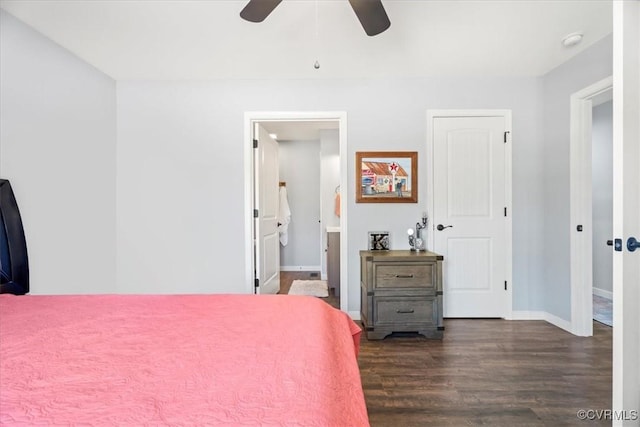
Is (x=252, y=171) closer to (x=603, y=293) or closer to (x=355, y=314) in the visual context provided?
(x=355, y=314)

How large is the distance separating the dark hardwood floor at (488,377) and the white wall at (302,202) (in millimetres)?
3221

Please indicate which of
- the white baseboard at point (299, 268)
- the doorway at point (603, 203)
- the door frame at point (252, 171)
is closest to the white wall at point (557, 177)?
the doorway at point (603, 203)

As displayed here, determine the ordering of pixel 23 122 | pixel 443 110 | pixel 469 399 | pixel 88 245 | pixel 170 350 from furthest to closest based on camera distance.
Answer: pixel 443 110
pixel 88 245
pixel 23 122
pixel 469 399
pixel 170 350

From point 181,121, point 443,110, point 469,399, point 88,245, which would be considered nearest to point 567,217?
point 443,110

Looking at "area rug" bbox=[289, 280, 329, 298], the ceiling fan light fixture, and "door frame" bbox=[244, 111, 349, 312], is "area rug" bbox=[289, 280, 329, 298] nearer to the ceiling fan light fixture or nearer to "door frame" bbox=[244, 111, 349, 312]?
Result: "door frame" bbox=[244, 111, 349, 312]

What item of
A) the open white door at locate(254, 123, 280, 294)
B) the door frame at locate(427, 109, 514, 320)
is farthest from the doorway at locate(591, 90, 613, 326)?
the open white door at locate(254, 123, 280, 294)

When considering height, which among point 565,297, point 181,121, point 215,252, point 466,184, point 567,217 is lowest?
point 565,297

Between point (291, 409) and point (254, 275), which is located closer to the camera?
point (291, 409)

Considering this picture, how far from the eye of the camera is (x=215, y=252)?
10.6 feet

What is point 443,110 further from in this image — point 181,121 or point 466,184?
point 181,121

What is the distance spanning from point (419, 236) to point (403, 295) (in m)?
0.69

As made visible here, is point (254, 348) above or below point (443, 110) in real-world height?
below


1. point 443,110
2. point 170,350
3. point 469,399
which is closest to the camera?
point 170,350

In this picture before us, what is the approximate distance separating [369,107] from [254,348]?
2.78 metres
